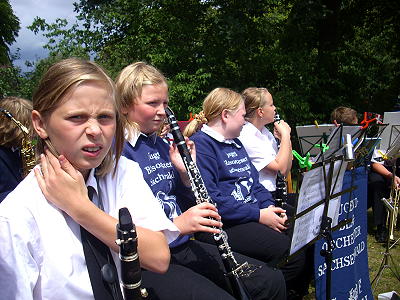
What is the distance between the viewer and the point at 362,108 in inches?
443

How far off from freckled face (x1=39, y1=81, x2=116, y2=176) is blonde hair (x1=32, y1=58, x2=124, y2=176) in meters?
0.02

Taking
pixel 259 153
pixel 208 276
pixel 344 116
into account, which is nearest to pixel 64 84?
pixel 208 276

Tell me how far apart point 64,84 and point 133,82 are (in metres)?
1.16

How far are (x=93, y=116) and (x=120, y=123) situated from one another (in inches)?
9.1

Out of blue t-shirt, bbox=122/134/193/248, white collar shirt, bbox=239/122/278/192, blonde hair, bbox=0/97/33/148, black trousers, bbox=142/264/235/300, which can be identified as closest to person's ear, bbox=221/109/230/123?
white collar shirt, bbox=239/122/278/192

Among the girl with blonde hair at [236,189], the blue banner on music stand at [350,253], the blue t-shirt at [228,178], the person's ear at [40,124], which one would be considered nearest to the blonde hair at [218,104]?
the girl with blonde hair at [236,189]

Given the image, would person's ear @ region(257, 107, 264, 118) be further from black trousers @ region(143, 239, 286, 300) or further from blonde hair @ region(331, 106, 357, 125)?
black trousers @ region(143, 239, 286, 300)

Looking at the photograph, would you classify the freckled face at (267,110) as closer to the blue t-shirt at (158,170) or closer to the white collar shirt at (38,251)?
the blue t-shirt at (158,170)

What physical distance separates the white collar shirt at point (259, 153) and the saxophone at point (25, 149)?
2.04 m

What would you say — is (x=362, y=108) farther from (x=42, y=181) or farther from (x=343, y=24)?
(x=42, y=181)

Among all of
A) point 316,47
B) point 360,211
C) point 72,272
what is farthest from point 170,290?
point 316,47

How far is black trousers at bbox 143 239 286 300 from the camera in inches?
84.9

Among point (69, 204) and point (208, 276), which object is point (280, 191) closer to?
point (208, 276)

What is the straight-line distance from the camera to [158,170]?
262 centimetres
